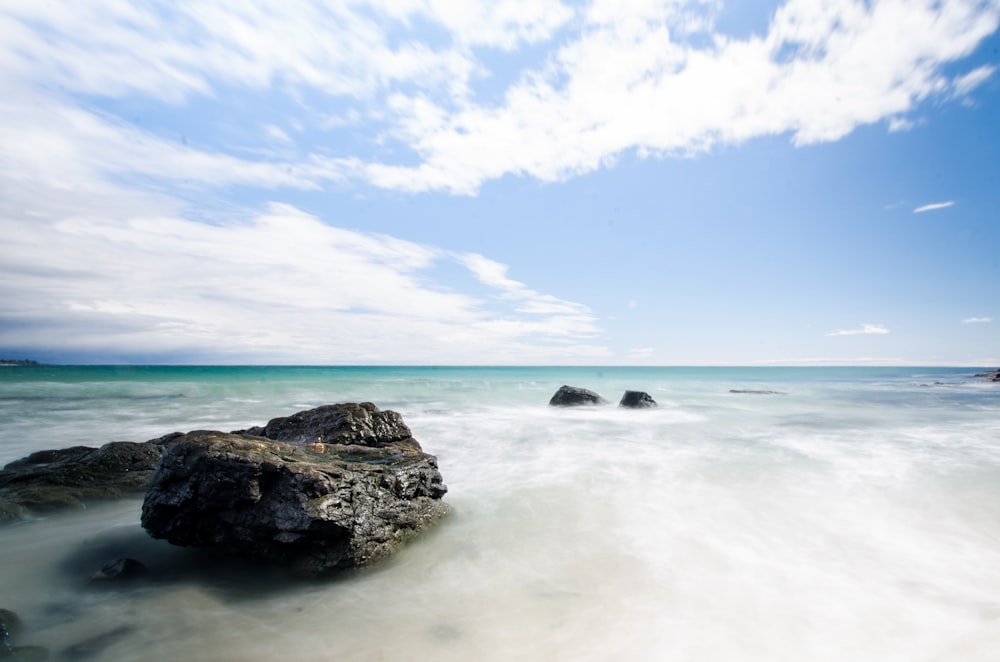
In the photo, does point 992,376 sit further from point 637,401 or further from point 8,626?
point 8,626

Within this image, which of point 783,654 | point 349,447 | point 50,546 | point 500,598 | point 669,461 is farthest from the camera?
point 669,461

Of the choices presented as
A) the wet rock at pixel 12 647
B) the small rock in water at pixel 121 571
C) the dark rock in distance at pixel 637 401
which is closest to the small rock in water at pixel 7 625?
the wet rock at pixel 12 647

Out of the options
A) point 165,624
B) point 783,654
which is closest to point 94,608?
point 165,624

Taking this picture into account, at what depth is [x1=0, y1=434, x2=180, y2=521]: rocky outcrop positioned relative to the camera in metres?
6.36

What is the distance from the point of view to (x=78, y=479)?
7.23 meters

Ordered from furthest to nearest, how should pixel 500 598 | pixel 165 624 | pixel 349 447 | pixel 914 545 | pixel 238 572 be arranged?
pixel 349 447 < pixel 914 545 < pixel 238 572 < pixel 500 598 < pixel 165 624

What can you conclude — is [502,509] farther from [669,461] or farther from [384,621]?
[669,461]

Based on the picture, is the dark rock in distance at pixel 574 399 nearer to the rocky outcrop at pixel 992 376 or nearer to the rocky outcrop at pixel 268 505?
the rocky outcrop at pixel 268 505

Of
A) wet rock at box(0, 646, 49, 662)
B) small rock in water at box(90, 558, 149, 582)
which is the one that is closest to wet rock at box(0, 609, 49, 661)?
wet rock at box(0, 646, 49, 662)

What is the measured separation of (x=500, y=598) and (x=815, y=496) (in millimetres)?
5917

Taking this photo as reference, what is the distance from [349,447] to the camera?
6.60m

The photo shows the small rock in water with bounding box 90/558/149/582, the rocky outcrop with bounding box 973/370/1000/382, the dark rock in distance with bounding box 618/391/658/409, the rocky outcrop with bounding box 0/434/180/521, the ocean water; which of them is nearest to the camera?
the ocean water

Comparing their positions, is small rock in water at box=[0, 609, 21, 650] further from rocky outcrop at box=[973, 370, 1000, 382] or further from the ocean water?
rocky outcrop at box=[973, 370, 1000, 382]

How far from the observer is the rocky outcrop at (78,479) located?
6363 mm
